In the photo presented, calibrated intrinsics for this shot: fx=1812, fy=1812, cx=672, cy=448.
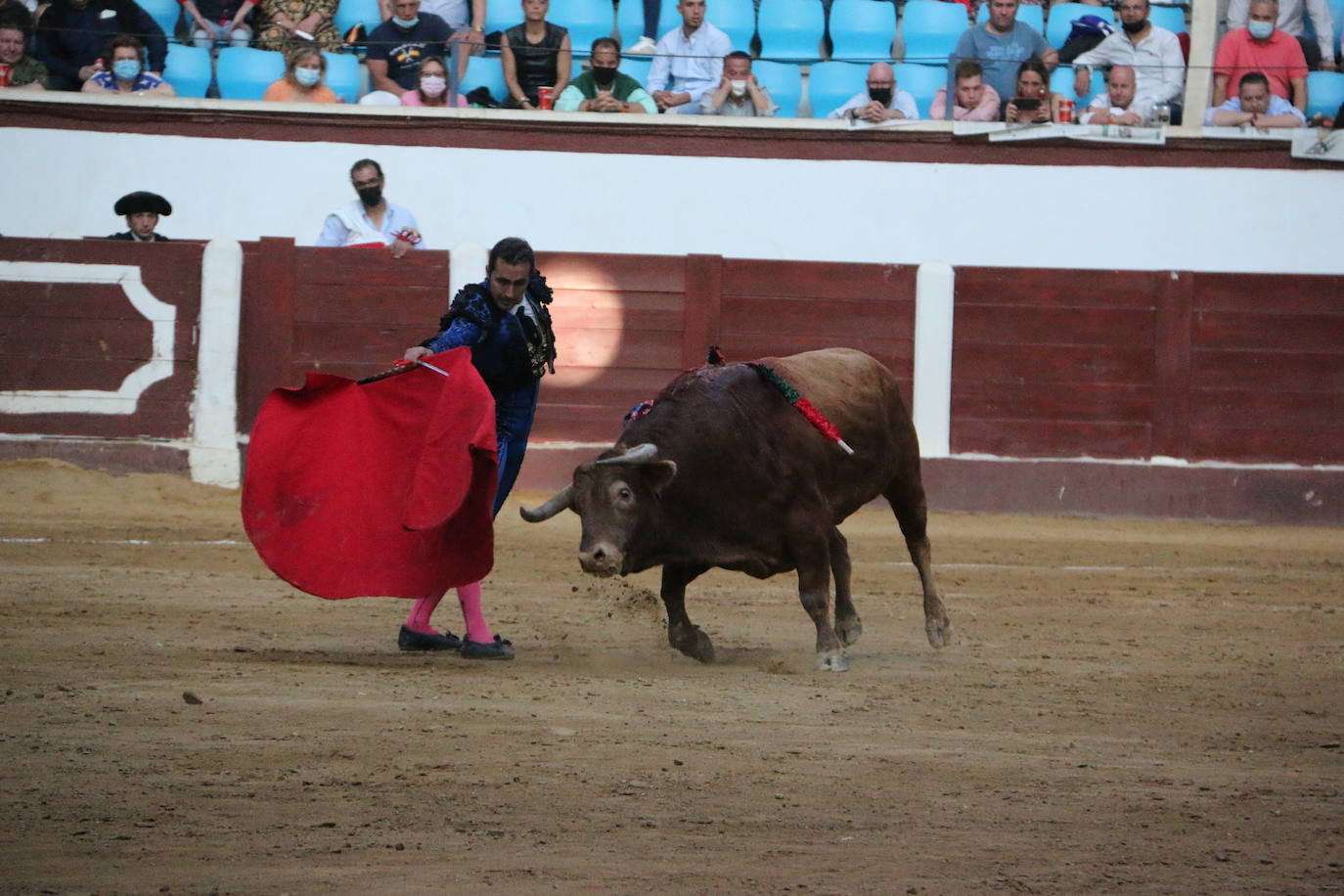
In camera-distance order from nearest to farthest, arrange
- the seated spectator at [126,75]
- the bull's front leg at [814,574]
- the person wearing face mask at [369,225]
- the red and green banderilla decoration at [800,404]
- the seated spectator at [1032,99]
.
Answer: the bull's front leg at [814,574] < the red and green banderilla decoration at [800,404] < the person wearing face mask at [369,225] < the seated spectator at [1032,99] < the seated spectator at [126,75]

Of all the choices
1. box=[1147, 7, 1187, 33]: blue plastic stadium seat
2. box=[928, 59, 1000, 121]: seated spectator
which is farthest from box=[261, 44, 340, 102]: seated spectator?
box=[1147, 7, 1187, 33]: blue plastic stadium seat

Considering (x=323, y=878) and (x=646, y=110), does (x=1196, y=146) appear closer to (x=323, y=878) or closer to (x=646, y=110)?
(x=646, y=110)

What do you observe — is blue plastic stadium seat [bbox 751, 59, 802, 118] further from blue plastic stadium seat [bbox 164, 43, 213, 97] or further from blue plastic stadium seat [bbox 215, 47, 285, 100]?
blue plastic stadium seat [bbox 164, 43, 213, 97]

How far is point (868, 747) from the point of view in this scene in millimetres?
4023

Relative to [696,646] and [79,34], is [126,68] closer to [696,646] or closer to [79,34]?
[79,34]

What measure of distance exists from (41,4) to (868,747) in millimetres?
8829

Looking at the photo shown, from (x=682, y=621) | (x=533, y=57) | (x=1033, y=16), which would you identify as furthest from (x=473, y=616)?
(x=1033, y=16)

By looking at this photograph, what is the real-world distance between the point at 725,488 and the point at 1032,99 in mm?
6145

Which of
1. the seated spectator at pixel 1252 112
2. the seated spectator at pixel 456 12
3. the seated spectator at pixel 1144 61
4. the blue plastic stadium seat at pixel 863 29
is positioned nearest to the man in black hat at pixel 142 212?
the seated spectator at pixel 456 12

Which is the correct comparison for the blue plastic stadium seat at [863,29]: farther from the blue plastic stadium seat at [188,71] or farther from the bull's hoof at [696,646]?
the bull's hoof at [696,646]

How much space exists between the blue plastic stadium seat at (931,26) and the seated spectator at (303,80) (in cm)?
352

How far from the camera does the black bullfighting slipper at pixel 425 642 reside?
5.34 meters

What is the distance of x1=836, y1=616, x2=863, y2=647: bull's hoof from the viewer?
18.6ft

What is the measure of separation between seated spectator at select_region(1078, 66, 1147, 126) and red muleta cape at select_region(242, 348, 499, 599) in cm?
658
